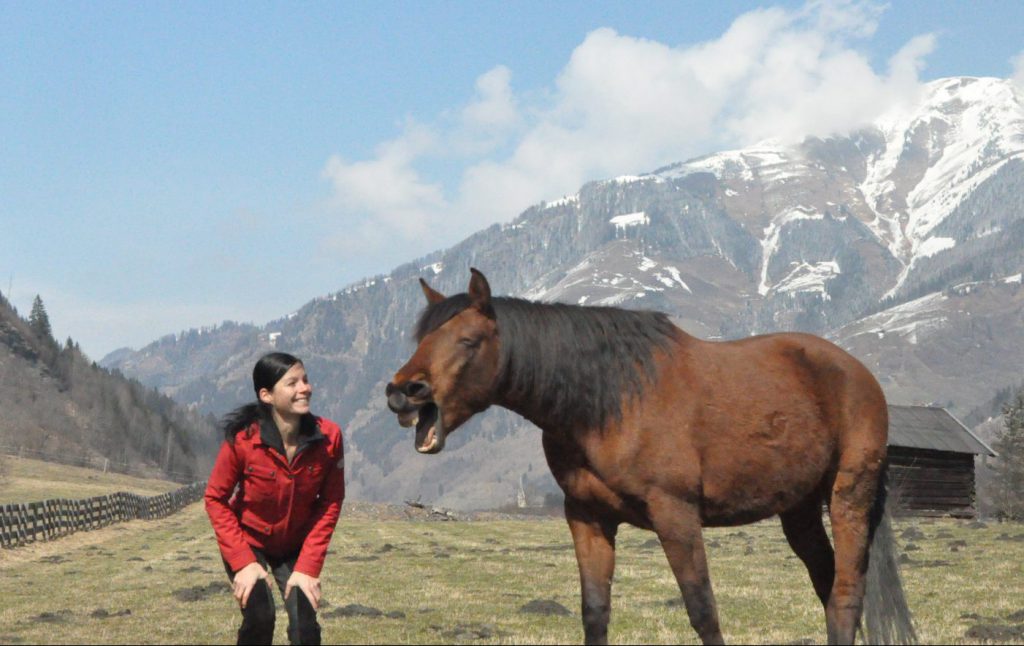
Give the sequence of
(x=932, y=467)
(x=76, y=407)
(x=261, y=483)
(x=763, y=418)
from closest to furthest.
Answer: (x=261, y=483) < (x=763, y=418) < (x=932, y=467) < (x=76, y=407)

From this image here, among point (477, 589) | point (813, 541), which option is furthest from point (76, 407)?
point (813, 541)

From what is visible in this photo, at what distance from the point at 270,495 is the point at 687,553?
9.51ft

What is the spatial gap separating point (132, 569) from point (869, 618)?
22.1 meters

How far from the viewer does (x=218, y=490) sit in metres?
7.67

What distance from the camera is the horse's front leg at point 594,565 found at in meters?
8.15

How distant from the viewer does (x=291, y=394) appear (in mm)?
7566

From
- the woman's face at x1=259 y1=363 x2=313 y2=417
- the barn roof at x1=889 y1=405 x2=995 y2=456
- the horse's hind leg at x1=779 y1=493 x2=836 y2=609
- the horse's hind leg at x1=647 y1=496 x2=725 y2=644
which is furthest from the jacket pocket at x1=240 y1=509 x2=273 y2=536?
the barn roof at x1=889 y1=405 x2=995 y2=456

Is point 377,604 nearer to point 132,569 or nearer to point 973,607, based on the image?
point 973,607

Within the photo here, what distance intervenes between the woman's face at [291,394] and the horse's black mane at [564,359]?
95 centimetres

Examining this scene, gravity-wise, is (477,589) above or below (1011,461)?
below

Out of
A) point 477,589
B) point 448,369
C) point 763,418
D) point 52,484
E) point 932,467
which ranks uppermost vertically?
point 932,467

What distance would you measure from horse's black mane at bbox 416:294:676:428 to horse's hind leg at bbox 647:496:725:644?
2.54 ft

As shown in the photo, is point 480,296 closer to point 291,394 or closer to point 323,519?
point 291,394

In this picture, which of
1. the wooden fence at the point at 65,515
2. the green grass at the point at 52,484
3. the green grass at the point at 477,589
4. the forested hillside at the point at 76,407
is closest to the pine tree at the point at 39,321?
the forested hillside at the point at 76,407
